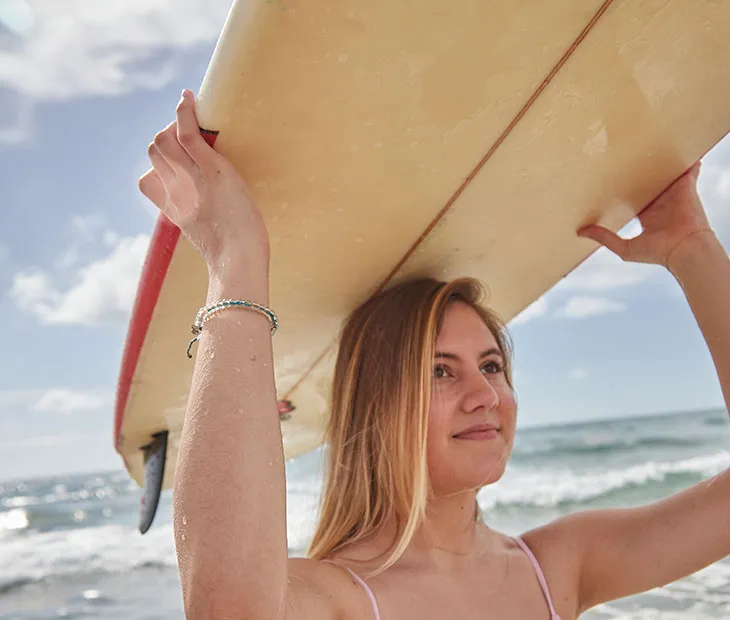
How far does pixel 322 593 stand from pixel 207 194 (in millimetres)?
883

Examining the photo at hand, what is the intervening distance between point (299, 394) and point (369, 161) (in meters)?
1.60

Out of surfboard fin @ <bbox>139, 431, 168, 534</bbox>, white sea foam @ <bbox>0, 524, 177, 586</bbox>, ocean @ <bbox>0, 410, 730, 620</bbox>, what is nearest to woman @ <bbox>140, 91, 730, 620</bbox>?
ocean @ <bbox>0, 410, 730, 620</bbox>

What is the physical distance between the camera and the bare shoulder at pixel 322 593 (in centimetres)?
140

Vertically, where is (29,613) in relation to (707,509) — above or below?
above

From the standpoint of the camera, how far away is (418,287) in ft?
7.32

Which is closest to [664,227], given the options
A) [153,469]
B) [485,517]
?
[485,517]

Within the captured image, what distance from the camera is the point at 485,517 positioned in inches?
109

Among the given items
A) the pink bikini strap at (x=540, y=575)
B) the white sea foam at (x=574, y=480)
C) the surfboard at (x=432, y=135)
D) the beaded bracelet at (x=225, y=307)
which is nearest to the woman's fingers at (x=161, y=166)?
the surfboard at (x=432, y=135)

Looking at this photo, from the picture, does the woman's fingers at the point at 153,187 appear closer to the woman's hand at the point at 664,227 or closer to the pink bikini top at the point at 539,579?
the pink bikini top at the point at 539,579

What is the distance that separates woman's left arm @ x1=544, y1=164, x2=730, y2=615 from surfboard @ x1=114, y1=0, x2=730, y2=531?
0.10m

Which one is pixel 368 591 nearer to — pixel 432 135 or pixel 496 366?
pixel 496 366

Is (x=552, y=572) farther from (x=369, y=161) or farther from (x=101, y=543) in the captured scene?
(x=101, y=543)

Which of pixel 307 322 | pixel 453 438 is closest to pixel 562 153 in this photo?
pixel 453 438

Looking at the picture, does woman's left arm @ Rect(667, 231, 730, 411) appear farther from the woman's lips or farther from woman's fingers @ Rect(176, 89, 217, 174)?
woman's fingers @ Rect(176, 89, 217, 174)
